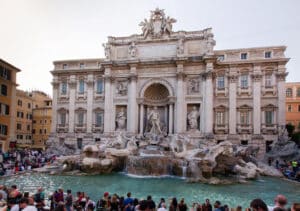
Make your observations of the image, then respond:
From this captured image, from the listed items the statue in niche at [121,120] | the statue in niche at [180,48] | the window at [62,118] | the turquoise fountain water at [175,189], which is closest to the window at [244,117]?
the statue in niche at [180,48]

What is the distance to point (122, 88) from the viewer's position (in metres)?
27.8

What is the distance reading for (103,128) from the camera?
2833cm

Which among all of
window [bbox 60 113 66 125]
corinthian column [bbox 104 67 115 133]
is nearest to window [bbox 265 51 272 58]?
corinthian column [bbox 104 67 115 133]

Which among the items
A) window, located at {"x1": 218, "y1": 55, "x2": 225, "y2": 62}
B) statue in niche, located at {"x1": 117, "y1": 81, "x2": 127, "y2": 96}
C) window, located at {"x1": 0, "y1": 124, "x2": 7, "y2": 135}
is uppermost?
window, located at {"x1": 218, "y1": 55, "x2": 225, "y2": 62}

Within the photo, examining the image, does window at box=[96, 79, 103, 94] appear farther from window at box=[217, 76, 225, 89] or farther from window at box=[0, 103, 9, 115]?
window at box=[217, 76, 225, 89]

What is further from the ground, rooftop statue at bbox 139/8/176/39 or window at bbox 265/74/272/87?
rooftop statue at bbox 139/8/176/39

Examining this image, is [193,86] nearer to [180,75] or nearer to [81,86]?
[180,75]

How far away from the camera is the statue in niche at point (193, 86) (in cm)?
2564

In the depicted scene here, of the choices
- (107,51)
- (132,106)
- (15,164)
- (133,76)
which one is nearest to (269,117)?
(132,106)

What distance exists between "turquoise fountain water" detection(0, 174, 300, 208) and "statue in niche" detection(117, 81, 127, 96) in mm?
14377

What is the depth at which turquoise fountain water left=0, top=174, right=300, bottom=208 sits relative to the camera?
11039 mm

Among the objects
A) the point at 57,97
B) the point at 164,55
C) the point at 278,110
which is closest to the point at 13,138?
the point at 57,97

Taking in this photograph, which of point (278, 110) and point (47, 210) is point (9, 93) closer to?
point (47, 210)

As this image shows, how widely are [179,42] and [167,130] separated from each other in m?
9.95
